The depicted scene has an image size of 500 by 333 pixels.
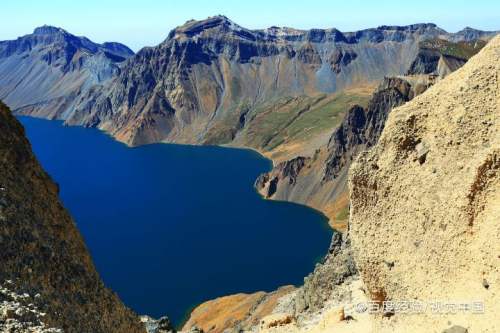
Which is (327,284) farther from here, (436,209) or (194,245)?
(194,245)

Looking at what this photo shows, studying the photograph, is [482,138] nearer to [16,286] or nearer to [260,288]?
[16,286]

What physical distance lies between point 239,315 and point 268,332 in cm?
3734

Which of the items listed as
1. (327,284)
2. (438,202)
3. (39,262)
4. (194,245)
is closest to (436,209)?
(438,202)

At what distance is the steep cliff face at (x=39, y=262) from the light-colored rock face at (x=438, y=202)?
15740 millimetres

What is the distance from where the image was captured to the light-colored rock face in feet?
83.2

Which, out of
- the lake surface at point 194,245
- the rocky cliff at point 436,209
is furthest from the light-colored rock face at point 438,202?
the lake surface at point 194,245

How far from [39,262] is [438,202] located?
20966 millimetres

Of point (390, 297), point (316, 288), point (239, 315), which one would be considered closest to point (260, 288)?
point (239, 315)

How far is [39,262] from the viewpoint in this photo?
26.3 meters

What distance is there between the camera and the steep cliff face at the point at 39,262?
23.6m

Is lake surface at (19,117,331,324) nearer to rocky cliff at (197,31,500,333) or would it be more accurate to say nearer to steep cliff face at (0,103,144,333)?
steep cliff face at (0,103,144,333)

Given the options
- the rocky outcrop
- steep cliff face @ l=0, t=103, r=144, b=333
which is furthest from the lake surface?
steep cliff face @ l=0, t=103, r=144, b=333

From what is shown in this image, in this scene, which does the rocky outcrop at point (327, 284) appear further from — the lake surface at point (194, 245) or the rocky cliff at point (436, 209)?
the lake surface at point (194, 245)

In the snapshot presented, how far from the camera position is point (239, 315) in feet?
285
